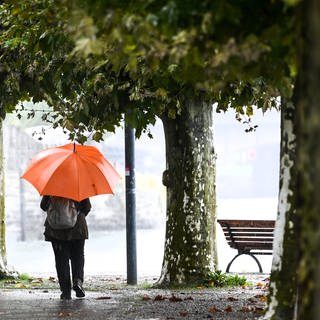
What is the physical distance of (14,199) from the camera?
2510 inches

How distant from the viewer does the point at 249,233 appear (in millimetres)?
18656

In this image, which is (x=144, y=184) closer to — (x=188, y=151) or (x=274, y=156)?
(x=274, y=156)

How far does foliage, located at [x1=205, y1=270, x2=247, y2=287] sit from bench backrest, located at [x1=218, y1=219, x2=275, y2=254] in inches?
90.1

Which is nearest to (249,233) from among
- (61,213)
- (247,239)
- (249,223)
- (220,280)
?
(247,239)

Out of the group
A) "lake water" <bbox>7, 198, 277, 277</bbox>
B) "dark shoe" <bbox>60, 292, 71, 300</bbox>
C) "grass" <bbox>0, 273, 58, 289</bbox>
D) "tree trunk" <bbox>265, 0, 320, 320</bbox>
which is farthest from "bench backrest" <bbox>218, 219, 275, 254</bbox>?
"lake water" <bbox>7, 198, 277, 277</bbox>

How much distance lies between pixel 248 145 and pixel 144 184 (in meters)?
24.0

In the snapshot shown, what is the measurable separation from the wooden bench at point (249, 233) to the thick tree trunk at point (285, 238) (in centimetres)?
940

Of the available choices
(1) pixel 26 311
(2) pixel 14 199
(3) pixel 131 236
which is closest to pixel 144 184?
(2) pixel 14 199

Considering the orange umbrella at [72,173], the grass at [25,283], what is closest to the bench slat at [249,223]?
the grass at [25,283]

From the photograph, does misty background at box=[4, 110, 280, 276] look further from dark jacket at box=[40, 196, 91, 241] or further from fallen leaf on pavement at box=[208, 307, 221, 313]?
fallen leaf on pavement at box=[208, 307, 221, 313]

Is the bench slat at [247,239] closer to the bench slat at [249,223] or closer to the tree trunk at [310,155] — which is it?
the bench slat at [249,223]

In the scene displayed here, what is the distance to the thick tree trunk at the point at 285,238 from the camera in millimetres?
8664

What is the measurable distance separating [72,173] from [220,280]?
3.72 m

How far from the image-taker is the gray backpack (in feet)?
42.5
